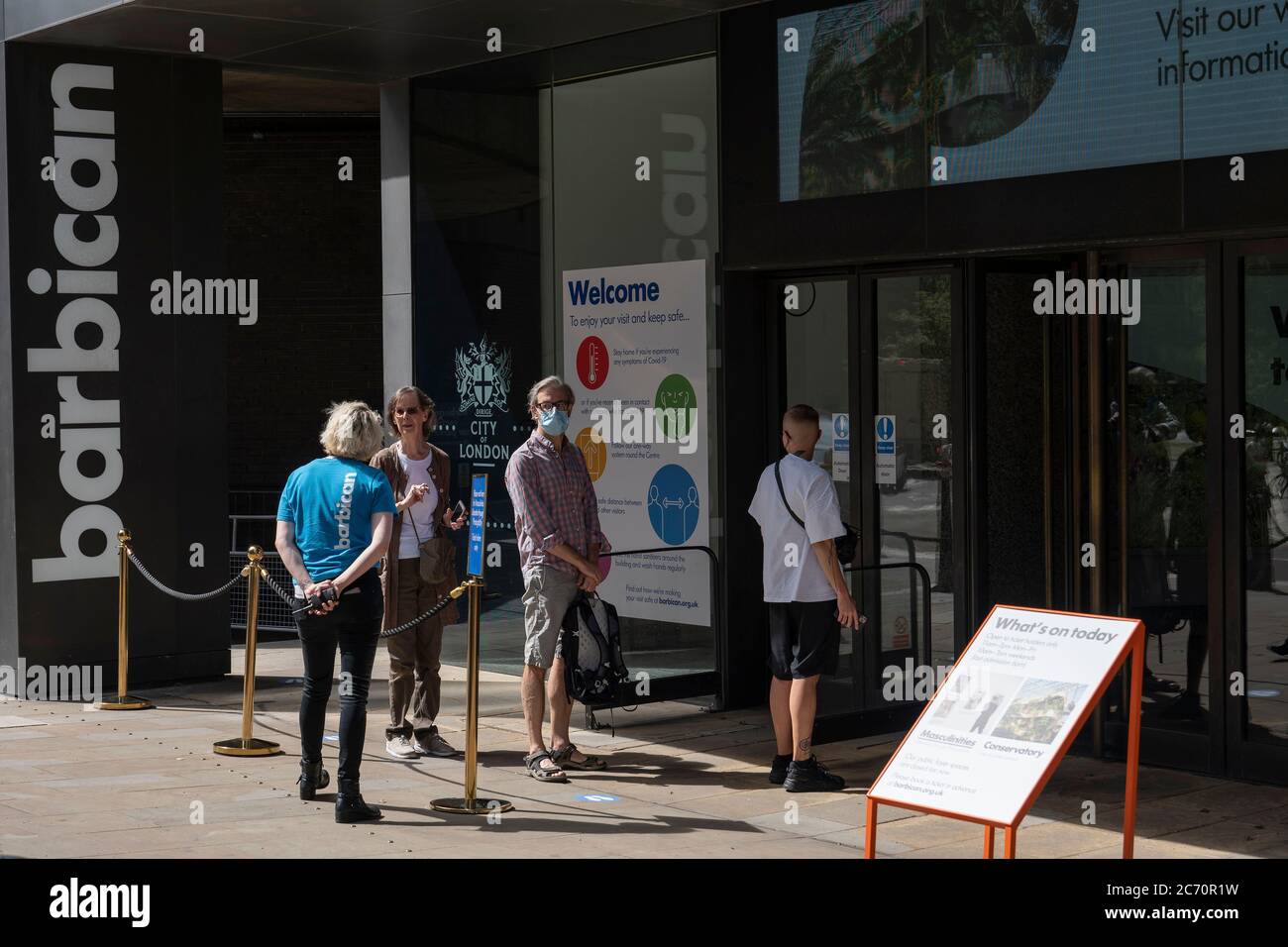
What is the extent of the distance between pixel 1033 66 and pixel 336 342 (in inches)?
470

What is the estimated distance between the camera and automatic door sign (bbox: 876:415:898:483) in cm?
960

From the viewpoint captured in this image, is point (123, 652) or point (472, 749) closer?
point (472, 749)

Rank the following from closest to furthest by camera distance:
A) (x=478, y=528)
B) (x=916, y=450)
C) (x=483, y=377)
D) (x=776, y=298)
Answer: (x=478, y=528)
(x=916, y=450)
(x=776, y=298)
(x=483, y=377)

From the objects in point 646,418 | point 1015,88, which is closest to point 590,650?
point 646,418

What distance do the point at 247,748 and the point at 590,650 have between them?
6.67ft

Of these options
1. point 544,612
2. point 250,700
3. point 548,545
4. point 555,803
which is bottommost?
point 555,803

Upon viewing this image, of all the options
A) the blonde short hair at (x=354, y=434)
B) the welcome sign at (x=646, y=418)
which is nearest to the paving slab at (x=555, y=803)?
the welcome sign at (x=646, y=418)

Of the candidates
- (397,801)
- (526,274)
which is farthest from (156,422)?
(397,801)

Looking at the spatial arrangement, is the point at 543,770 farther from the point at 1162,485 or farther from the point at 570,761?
the point at 1162,485

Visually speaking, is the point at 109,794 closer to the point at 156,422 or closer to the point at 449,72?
the point at 156,422

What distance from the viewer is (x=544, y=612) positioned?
845cm

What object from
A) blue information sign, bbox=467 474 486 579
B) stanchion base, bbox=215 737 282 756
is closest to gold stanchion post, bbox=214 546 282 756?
stanchion base, bbox=215 737 282 756

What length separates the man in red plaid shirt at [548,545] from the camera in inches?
330

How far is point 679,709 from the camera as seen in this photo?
10.5m
